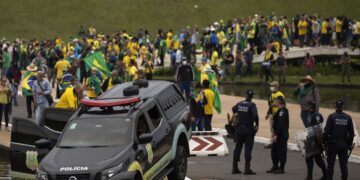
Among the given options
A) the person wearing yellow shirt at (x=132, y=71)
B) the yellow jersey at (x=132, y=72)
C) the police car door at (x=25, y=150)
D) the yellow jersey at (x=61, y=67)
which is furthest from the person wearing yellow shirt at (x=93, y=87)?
the police car door at (x=25, y=150)

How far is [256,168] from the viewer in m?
21.4

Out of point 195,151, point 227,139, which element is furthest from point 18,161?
point 227,139

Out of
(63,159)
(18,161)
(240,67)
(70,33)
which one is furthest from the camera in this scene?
(70,33)

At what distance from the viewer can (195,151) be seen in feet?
71.9

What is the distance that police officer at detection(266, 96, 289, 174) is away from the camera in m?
20.1

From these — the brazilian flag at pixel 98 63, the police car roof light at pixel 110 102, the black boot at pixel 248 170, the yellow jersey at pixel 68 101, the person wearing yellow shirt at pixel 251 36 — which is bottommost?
the black boot at pixel 248 170

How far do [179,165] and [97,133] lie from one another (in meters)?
2.41

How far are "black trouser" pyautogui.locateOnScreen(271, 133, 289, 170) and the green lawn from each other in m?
45.3

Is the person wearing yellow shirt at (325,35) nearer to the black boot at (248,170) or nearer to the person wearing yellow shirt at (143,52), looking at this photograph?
the person wearing yellow shirt at (143,52)

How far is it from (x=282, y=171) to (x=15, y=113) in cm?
1445

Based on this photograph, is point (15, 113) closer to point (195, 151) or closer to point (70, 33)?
point (195, 151)

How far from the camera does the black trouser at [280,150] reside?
798 inches

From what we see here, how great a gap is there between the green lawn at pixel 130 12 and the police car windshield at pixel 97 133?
48.0 metres

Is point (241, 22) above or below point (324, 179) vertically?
above
